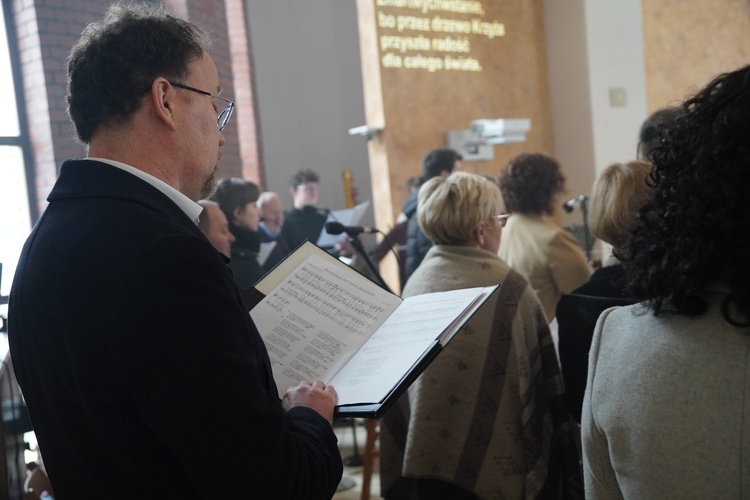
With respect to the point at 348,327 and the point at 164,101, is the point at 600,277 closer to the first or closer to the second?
the point at 348,327

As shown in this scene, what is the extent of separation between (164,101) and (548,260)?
224 cm

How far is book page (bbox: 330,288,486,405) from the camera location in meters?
1.30

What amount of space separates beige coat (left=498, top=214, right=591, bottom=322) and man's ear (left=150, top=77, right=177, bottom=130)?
2.17 meters

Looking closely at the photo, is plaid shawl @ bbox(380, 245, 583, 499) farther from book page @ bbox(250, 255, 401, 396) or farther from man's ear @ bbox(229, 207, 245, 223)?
man's ear @ bbox(229, 207, 245, 223)

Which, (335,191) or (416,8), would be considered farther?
(335,191)

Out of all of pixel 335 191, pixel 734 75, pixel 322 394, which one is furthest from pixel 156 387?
pixel 335 191

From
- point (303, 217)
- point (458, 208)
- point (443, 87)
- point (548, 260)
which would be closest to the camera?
point (458, 208)

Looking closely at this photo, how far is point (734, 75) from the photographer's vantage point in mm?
1012

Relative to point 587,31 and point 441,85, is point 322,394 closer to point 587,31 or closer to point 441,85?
point 441,85

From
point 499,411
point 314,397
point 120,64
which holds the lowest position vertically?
point 499,411

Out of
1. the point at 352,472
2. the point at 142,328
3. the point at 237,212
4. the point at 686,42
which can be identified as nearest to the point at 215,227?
the point at 237,212

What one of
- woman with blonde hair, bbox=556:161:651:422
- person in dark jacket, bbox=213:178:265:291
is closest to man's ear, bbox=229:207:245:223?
person in dark jacket, bbox=213:178:265:291

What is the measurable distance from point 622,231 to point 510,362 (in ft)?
1.60

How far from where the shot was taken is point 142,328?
1.04m
